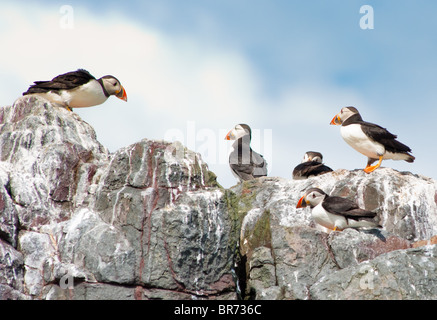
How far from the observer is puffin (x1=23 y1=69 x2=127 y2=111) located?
567 inches

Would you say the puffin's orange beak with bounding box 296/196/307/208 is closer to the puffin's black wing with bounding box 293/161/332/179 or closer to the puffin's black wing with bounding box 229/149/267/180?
the puffin's black wing with bounding box 293/161/332/179

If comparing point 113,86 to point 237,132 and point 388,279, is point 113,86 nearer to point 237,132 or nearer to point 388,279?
point 237,132

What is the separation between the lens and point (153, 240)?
10656 mm

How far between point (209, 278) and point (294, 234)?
5.04 feet

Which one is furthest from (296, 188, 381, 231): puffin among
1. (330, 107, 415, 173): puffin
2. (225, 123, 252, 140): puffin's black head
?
(225, 123, 252, 140): puffin's black head

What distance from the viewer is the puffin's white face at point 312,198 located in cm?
1258

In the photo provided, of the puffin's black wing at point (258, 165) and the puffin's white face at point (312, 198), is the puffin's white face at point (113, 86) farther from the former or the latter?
the puffin's white face at point (312, 198)

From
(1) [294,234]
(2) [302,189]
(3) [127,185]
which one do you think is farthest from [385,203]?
(3) [127,185]

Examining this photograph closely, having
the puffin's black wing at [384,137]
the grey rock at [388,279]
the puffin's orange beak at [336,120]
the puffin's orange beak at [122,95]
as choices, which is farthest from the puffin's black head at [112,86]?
the grey rock at [388,279]

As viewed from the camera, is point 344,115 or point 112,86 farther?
point 112,86

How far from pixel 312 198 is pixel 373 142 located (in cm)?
219

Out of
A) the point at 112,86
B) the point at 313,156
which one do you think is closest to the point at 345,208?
the point at 313,156

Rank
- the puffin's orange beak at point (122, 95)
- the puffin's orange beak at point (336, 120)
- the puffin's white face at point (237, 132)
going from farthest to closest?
the puffin's white face at point (237, 132), the puffin's orange beak at point (122, 95), the puffin's orange beak at point (336, 120)

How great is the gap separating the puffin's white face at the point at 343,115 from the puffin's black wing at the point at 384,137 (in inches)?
29.9
